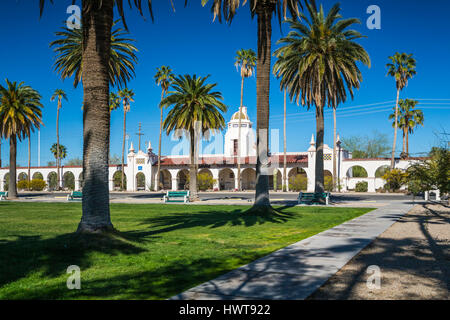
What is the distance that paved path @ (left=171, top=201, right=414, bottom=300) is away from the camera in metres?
5.30

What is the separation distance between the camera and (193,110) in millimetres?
28484

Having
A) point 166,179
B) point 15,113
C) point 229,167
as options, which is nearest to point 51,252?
point 15,113

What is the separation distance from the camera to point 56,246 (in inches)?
344

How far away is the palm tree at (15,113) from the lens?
1259 inches

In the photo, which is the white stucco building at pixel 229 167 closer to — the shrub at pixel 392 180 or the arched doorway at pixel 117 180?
the arched doorway at pixel 117 180

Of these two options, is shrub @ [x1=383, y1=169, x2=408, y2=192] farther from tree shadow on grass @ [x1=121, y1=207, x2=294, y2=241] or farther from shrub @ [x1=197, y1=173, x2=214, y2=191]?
tree shadow on grass @ [x1=121, y1=207, x2=294, y2=241]

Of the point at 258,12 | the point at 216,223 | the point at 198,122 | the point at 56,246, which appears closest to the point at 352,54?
the point at 258,12

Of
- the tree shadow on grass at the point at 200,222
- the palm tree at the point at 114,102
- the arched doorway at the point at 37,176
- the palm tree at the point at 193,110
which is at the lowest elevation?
the tree shadow on grass at the point at 200,222

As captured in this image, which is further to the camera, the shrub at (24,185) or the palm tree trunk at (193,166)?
the shrub at (24,185)

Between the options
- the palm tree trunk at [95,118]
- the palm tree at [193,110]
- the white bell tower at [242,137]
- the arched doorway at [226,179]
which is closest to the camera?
the palm tree trunk at [95,118]

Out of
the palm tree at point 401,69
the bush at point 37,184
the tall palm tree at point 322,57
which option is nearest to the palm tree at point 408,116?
the palm tree at point 401,69

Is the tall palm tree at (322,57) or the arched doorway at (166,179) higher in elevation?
the tall palm tree at (322,57)

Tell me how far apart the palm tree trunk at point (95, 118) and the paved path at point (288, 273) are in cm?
430
